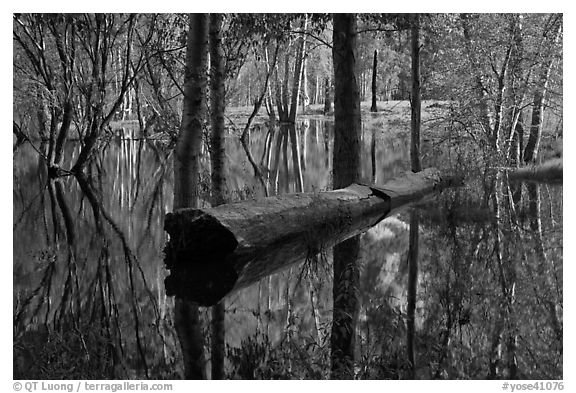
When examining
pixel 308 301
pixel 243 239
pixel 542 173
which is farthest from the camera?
pixel 542 173

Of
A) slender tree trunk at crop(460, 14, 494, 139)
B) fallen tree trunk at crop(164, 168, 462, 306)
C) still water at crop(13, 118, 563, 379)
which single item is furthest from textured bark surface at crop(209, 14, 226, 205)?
slender tree trunk at crop(460, 14, 494, 139)

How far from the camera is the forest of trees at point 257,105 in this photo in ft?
15.7

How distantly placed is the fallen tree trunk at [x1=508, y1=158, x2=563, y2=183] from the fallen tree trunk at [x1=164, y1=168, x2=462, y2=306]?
9164 mm

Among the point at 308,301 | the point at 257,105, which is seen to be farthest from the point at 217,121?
the point at 257,105

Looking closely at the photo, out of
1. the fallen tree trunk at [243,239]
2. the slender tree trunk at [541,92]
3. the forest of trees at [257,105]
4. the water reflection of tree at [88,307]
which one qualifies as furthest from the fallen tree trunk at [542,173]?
the water reflection of tree at [88,307]

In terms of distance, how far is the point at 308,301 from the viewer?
4766 millimetres

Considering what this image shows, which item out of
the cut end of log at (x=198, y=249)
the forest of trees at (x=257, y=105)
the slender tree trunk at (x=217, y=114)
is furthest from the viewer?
the slender tree trunk at (x=217, y=114)

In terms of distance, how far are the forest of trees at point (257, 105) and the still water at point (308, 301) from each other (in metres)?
0.10

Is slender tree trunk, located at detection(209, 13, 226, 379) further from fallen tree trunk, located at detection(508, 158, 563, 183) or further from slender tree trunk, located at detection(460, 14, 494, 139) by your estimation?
fallen tree trunk, located at detection(508, 158, 563, 183)

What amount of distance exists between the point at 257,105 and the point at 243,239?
55.1ft

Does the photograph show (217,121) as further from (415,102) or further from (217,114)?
(415,102)

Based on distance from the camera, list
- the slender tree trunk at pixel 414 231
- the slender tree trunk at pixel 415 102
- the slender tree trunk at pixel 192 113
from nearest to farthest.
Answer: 1. the slender tree trunk at pixel 414 231
2. the slender tree trunk at pixel 192 113
3. the slender tree trunk at pixel 415 102

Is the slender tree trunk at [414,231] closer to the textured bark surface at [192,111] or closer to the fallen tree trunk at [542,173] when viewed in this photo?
the textured bark surface at [192,111]

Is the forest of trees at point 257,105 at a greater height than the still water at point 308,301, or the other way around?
the forest of trees at point 257,105
